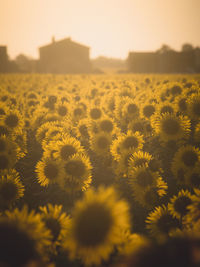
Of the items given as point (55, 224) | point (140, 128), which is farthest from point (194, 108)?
point (55, 224)

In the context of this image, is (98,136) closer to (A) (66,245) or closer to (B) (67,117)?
(B) (67,117)

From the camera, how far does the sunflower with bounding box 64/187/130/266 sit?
1.92 metres

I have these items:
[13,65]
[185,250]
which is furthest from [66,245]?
[13,65]

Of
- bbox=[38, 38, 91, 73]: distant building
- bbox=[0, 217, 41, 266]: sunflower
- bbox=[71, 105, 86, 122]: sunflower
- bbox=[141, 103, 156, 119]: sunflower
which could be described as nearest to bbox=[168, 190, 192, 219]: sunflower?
bbox=[0, 217, 41, 266]: sunflower

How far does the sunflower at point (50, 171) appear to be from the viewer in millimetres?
4012

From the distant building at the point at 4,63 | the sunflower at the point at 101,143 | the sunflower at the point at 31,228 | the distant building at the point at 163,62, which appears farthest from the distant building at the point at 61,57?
the sunflower at the point at 31,228

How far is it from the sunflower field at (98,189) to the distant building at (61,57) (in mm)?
45963

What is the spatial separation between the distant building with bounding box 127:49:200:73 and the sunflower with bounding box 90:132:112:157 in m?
54.2

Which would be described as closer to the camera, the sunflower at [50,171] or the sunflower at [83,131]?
the sunflower at [50,171]

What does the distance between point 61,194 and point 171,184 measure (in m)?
2.63

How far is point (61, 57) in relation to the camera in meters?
51.3

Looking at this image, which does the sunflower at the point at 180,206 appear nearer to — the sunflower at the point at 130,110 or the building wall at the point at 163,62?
the sunflower at the point at 130,110

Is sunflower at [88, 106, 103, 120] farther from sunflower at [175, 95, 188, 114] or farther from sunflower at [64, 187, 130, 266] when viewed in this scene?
sunflower at [64, 187, 130, 266]

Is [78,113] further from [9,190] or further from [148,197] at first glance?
[148,197]
